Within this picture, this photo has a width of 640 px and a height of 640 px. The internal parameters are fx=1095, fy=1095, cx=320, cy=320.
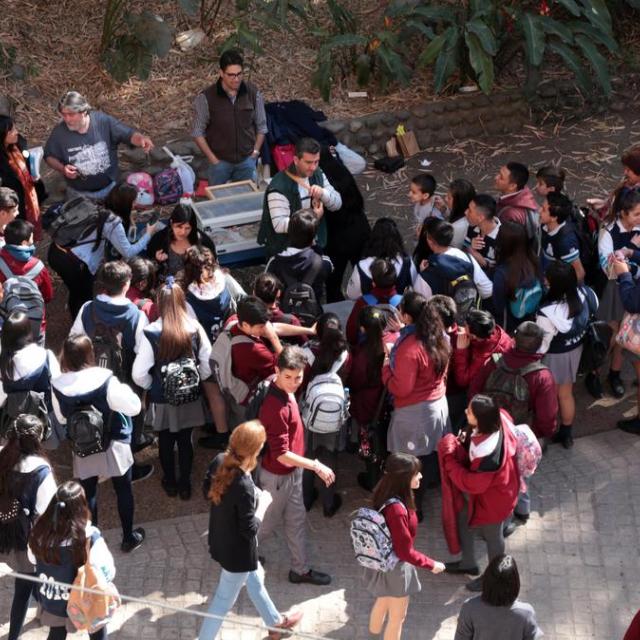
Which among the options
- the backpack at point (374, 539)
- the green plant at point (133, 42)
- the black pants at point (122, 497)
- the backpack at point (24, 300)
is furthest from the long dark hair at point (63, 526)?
the green plant at point (133, 42)

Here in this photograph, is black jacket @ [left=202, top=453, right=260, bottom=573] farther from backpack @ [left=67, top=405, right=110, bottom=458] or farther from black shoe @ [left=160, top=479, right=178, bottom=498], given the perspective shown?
black shoe @ [left=160, top=479, right=178, bottom=498]

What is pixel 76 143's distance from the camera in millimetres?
8805

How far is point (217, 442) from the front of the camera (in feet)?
25.0

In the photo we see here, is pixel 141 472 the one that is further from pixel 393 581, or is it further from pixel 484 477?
pixel 484 477

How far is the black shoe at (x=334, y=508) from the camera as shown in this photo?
7.05 meters

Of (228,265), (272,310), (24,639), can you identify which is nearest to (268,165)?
(228,265)

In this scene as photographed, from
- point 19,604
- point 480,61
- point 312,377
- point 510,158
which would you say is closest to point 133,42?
point 480,61

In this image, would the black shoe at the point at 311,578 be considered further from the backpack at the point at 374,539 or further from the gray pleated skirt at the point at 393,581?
the backpack at the point at 374,539

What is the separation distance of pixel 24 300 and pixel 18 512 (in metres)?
1.91

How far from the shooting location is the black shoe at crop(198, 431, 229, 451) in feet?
24.9

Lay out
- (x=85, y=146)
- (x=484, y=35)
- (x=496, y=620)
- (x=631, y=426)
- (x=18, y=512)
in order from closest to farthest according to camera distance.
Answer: (x=496, y=620) → (x=18, y=512) → (x=631, y=426) → (x=85, y=146) → (x=484, y=35)

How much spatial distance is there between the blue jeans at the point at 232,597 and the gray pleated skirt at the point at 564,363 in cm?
252

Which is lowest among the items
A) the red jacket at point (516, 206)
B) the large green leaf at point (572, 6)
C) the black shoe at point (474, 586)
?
the black shoe at point (474, 586)

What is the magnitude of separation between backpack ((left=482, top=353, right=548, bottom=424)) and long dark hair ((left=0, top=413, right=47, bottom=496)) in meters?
2.63
